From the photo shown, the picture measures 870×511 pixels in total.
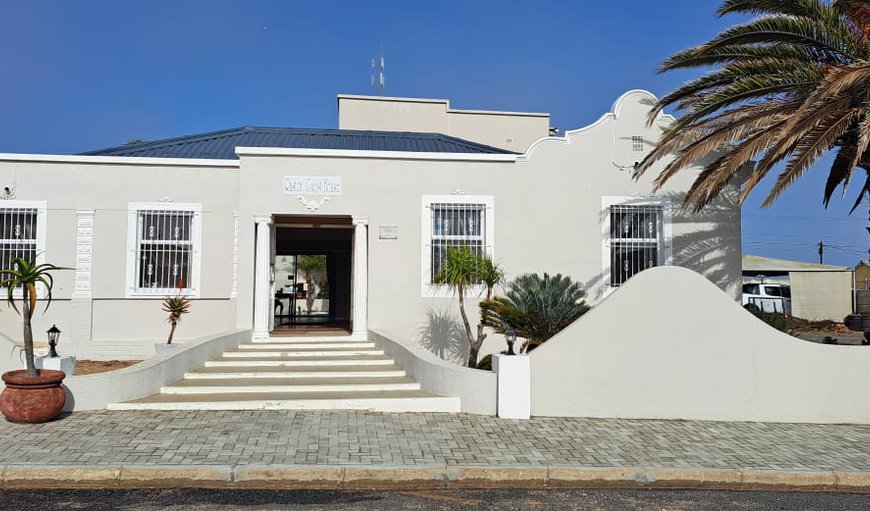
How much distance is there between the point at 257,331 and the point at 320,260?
39.8m

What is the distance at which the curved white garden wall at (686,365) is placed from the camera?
29.3 ft

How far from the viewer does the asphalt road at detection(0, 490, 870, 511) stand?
5461mm

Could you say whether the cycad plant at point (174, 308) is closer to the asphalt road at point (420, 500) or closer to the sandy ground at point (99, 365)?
the sandy ground at point (99, 365)

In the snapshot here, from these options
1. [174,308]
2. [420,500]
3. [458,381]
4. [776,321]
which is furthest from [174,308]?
[776,321]

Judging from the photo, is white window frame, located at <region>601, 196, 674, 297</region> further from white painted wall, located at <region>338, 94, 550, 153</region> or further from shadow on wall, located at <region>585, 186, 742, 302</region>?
white painted wall, located at <region>338, 94, 550, 153</region>

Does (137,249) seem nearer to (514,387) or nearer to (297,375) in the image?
(297,375)

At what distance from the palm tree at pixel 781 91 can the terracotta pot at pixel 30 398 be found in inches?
408

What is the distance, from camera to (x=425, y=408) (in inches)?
352

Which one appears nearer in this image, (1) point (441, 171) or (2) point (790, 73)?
(2) point (790, 73)

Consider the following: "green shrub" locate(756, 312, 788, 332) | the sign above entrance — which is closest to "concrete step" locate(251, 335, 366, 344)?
the sign above entrance

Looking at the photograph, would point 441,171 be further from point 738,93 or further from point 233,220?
point 738,93

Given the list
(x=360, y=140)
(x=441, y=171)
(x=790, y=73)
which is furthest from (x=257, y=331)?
(x=790, y=73)

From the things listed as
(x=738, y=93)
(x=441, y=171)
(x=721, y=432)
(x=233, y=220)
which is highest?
(x=738, y=93)

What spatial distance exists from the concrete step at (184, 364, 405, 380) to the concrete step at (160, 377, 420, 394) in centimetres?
23
